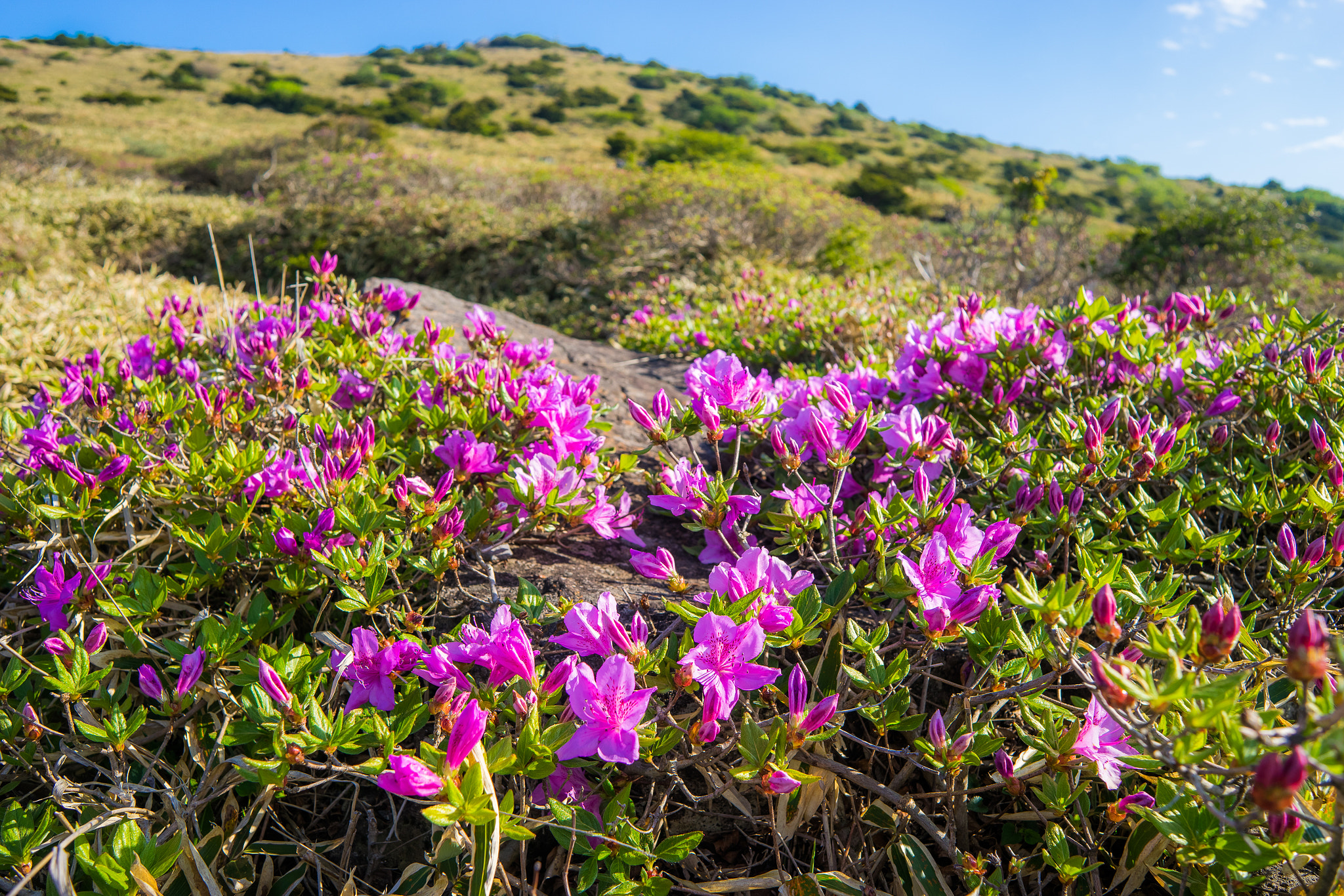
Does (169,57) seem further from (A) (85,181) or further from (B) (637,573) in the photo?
(B) (637,573)

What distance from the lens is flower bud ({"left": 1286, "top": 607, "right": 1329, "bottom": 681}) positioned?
30.8 inches

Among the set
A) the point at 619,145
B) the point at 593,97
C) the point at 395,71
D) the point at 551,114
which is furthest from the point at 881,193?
the point at 395,71

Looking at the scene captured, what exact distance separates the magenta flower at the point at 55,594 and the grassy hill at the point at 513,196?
1946 millimetres

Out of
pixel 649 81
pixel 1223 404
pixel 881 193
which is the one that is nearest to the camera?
pixel 1223 404

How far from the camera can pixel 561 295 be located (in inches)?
402

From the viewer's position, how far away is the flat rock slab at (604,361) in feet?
9.81

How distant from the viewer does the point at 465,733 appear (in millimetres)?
1089

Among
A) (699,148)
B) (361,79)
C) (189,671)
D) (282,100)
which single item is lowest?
(189,671)

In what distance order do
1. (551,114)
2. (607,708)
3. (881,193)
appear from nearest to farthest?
1. (607,708)
2. (881,193)
3. (551,114)

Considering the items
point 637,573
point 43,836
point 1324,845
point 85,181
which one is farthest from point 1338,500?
point 85,181

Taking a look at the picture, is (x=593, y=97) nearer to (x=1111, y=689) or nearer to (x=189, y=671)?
(x=189, y=671)

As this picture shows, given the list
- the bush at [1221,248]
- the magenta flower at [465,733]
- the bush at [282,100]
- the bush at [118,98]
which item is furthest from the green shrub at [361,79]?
the magenta flower at [465,733]

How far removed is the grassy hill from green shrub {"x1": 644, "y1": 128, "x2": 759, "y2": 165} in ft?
0.48

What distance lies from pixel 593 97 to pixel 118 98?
93.5ft
